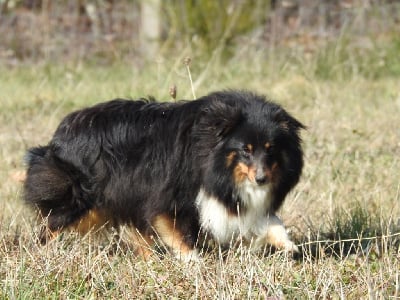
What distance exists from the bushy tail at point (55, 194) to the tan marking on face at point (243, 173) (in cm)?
101

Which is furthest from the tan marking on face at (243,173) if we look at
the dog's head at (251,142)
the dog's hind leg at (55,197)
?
the dog's hind leg at (55,197)

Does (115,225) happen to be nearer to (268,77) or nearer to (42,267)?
(42,267)

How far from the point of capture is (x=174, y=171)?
478cm

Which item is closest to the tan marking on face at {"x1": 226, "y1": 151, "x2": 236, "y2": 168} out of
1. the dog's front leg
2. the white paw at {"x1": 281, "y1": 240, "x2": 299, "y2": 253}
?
the dog's front leg

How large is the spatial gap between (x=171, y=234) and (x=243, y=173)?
576 millimetres

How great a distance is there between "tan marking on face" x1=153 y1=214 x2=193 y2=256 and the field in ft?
0.38

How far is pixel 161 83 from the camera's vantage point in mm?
8922

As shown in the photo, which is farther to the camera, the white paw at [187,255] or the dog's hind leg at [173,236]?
the dog's hind leg at [173,236]

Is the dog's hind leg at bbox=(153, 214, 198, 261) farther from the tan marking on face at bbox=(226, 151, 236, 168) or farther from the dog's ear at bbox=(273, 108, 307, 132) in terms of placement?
the dog's ear at bbox=(273, 108, 307, 132)

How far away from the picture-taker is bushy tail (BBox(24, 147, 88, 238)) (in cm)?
504

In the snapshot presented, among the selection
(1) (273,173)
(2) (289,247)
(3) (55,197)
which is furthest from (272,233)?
(3) (55,197)

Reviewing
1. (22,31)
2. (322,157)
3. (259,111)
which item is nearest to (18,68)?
(22,31)

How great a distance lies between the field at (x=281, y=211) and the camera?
4.00 meters

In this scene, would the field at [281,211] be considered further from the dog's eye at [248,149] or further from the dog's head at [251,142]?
the dog's eye at [248,149]
